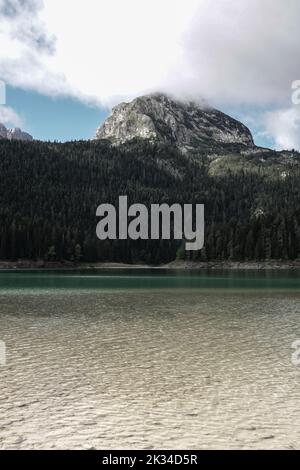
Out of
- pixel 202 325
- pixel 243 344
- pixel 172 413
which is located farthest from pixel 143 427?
pixel 202 325

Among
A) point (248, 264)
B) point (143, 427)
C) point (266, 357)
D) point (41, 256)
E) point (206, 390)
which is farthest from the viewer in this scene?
point (41, 256)

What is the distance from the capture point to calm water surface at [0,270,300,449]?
41.7ft

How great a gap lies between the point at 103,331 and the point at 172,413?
16.9 meters

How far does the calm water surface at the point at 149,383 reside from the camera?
41.7ft

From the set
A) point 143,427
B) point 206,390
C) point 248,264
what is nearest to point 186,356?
point 206,390

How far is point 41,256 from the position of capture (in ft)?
649

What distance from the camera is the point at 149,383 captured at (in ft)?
60.5

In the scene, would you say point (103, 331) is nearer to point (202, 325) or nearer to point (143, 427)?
point (202, 325)
